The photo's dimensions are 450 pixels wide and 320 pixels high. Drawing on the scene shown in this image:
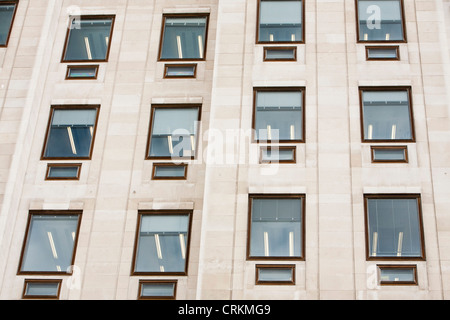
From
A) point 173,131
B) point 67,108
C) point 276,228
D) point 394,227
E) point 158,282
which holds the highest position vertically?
point 67,108

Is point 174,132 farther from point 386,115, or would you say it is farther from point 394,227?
point 394,227

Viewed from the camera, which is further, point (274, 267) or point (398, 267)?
point (274, 267)

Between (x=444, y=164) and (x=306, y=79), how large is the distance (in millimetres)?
4121

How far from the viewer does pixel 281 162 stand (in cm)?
1588

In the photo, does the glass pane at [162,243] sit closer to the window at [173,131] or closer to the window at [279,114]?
the window at [173,131]

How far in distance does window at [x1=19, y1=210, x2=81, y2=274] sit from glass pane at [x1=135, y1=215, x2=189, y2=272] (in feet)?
5.47

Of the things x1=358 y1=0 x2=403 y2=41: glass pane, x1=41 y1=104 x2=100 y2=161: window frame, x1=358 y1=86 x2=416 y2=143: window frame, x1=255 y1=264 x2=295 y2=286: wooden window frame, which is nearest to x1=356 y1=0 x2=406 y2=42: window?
x1=358 y1=0 x2=403 y2=41: glass pane

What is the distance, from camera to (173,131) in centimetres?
1756

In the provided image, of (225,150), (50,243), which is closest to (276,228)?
(225,150)

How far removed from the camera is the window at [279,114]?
53.9 ft

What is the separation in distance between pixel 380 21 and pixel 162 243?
8624 millimetres

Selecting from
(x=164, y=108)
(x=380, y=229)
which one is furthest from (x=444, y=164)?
(x=164, y=108)

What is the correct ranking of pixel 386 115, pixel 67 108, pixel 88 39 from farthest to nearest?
pixel 88 39, pixel 67 108, pixel 386 115
